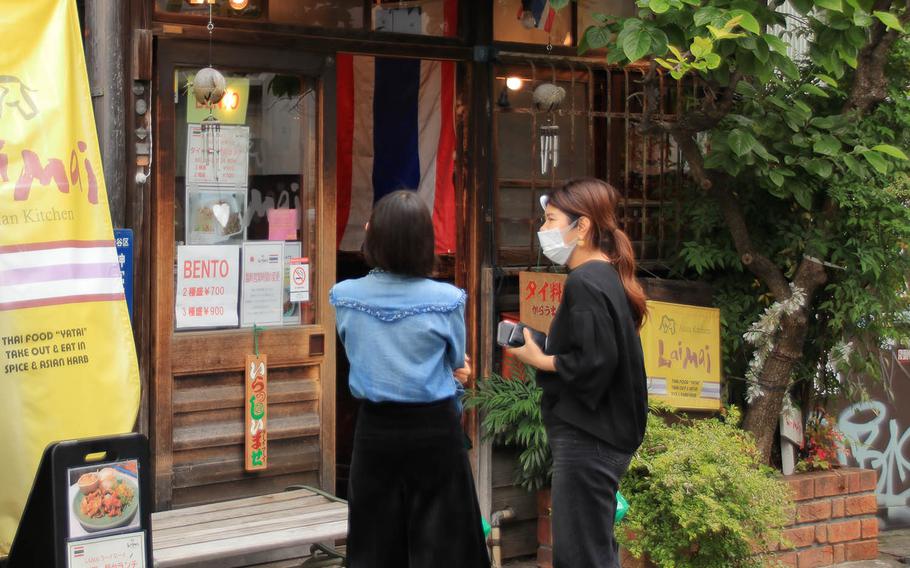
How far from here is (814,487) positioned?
6898 mm

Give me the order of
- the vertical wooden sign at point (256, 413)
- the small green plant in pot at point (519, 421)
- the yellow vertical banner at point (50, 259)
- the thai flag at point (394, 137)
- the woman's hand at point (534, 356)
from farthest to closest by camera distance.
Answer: the thai flag at point (394, 137)
the small green plant in pot at point (519, 421)
the vertical wooden sign at point (256, 413)
the woman's hand at point (534, 356)
the yellow vertical banner at point (50, 259)

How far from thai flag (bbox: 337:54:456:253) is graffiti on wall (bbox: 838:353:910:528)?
3.36 metres

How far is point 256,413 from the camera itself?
6152mm

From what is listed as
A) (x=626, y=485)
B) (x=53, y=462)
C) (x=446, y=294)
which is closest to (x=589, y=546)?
(x=446, y=294)

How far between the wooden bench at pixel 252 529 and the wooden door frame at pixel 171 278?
404 millimetres

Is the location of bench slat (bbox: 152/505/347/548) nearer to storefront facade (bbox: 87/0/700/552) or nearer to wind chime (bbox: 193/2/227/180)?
storefront facade (bbox: 87/0/700/552)

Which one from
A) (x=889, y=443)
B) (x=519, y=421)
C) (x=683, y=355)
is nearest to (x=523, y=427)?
(x=519, y=421)

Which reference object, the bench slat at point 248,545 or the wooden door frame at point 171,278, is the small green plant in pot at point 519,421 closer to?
the wooden door frame at point 171,278

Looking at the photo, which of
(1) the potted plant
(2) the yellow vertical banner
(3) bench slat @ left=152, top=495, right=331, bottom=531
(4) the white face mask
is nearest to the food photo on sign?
(2) the yellow vertical banner

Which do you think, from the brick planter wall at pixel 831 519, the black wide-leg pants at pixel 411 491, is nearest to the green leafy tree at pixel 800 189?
the brick planter wall at pixel 831 519

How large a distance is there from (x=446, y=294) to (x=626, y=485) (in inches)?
88.5

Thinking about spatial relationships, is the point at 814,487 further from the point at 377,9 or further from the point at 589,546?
the point at 377,9

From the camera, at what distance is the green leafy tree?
598 centimetres

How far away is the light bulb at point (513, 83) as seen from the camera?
6.99 meters
